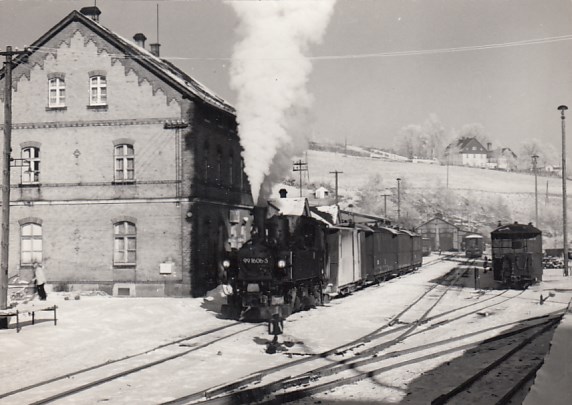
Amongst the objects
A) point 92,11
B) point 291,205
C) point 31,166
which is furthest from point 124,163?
point 291,205

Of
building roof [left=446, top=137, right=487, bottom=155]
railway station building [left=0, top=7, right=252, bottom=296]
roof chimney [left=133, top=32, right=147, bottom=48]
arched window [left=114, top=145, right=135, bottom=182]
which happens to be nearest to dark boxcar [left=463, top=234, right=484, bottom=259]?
railway station building [left=0, top=7, right=252, bottom=296]

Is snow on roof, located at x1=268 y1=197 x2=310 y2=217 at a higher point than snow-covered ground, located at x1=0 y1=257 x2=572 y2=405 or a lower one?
higher

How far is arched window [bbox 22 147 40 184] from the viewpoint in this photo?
24.5 metres

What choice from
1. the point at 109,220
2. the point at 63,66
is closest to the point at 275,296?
the point at 109,220

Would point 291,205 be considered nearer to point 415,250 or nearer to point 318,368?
point 318,368

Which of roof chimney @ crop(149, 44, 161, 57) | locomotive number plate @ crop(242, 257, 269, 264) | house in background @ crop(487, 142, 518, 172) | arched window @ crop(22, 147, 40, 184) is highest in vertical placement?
house in background @ crop(487, 142, 518, 172)

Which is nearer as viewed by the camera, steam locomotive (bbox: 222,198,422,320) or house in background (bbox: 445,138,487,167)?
steam locomotive (bbox: 222,198,422,320)

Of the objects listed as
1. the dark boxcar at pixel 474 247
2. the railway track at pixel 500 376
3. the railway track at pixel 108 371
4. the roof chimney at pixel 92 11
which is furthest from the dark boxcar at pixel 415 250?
the railway track at pixel 500 376

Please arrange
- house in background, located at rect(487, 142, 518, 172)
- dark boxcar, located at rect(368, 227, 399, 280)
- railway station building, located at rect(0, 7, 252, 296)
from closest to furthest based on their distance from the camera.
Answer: railway station building, located at rect(0, 7, 252, 296)
dark boxcar, located at rect(368, 227, 399, 280)
house in background, located at rect(487, 142, 518, 172)

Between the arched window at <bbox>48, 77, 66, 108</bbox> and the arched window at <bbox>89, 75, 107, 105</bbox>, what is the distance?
1.22 metres

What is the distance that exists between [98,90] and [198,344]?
47.5 feet

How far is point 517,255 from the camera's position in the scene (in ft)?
88.4

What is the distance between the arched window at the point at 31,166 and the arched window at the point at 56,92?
6.78 ft

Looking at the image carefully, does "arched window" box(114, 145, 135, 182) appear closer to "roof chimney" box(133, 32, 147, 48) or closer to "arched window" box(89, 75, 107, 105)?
"arched window" box(89, 75, 107, 105)
